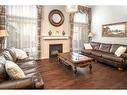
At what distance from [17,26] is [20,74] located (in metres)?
3.76

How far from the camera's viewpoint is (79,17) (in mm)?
7488

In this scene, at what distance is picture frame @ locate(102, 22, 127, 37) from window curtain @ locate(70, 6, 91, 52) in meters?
1.21

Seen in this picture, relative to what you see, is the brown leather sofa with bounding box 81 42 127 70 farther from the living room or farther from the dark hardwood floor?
the dark hardwood floor

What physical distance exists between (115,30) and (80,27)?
202cm

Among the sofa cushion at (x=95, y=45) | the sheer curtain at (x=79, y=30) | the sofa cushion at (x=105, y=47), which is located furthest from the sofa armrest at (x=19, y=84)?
the sheer curtain at (x=79, y=30)

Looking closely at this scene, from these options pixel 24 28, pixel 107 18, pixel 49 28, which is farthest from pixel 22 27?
pixel 107 18

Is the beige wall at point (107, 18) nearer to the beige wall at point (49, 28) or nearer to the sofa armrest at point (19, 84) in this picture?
the beige wall at point (49, 28)

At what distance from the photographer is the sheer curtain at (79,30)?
7359mm

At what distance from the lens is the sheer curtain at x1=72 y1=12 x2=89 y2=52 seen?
7.36 m

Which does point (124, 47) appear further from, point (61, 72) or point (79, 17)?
point (79, 17)

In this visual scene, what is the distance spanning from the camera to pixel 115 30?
606cm

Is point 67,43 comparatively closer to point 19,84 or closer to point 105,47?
point 105,47

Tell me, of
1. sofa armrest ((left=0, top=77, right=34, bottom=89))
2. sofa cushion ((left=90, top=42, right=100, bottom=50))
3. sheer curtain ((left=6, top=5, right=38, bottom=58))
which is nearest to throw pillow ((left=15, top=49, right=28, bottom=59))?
sheer curtain ((left=6, top=5, right=38, bottom=58))
